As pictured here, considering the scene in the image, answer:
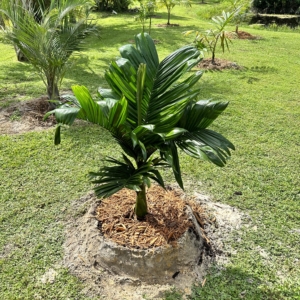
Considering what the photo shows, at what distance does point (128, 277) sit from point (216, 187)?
1360mm

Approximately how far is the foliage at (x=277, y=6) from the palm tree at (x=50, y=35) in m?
12.2

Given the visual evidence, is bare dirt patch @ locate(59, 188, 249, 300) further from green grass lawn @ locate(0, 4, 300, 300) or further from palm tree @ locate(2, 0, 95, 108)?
palm tree @ locate(2, 0, 95, 108)

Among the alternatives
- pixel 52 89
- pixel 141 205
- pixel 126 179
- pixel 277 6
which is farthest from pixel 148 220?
pixel 277 6

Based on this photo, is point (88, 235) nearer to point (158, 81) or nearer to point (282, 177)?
point (158, 81)

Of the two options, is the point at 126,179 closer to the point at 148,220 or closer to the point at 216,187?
the point at 148,220

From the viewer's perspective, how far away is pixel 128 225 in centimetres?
229

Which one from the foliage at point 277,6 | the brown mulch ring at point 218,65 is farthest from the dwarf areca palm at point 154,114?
the foliage at point 277,6

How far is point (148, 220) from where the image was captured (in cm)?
232

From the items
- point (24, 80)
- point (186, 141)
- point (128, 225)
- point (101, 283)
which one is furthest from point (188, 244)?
point (24, 80)

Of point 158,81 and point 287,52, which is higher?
point 158,81

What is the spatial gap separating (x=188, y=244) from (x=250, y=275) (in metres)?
0.46

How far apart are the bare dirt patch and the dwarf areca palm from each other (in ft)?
2.37

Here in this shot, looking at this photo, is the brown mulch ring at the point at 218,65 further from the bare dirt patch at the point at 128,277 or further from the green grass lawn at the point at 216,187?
the bare dirt patch at the point at 128,277

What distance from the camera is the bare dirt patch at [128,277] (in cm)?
209
